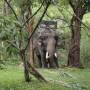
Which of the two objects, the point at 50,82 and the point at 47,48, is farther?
the point at 47,48

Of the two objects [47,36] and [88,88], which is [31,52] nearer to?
[47,36]

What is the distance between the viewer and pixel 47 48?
61.6 feet

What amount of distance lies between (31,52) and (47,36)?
1.59 m

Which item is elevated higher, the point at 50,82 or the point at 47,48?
the point at 47,48

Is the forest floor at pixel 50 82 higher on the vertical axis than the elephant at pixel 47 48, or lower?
lower

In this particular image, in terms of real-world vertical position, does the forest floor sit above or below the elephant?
below

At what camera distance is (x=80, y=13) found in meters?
18.2

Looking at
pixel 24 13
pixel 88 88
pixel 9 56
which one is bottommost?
pixel 88 88

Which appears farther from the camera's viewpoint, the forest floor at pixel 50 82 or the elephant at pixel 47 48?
the elephant at pixel 47 48

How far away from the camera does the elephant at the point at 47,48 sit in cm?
1842

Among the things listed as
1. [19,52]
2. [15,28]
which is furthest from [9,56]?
[15,28]

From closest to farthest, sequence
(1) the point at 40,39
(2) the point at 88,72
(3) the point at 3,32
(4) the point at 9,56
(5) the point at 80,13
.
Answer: (3) the point at 3,32
(4) the point at 9,56
(2) the point at 88,72
(5) the point at 80,13
(1) the point at 40,39

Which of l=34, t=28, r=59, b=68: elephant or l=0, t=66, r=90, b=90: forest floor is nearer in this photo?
l=0, t=66, r=90, b=90: forest floor

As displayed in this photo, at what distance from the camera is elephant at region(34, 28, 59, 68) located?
18.4 metres
